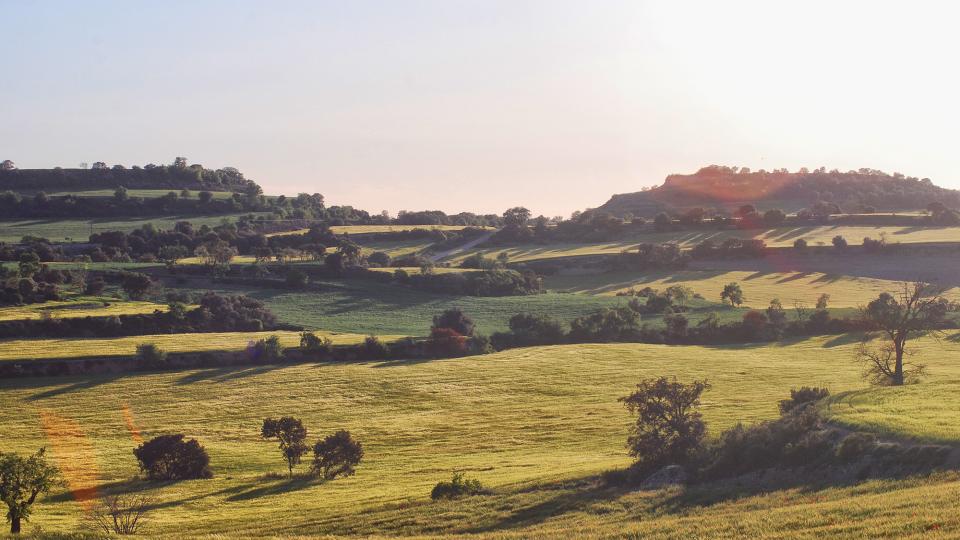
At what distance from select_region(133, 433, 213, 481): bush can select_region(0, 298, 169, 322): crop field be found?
50431 millimetres

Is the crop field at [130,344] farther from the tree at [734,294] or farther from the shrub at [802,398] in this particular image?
the shrub at [802,398]

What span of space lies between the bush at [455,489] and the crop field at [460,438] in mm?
1041

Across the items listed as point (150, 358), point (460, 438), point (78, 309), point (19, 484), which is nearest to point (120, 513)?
point (19, 484)

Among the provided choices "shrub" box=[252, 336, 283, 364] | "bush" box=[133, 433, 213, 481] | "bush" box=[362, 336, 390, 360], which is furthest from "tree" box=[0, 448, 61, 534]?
"bush" box=[362, 336, 390, 360]

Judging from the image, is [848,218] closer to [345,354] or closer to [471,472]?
[345,354]

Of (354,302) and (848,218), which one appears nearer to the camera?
(354,302)

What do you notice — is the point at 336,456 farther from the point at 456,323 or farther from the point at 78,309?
the point at 78,309

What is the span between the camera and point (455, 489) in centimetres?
4475

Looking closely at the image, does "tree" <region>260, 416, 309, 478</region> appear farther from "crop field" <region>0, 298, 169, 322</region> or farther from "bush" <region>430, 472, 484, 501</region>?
"crop field" <region>0, 298, 169, 322</region>

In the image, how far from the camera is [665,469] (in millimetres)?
44094

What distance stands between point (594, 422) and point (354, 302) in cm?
6696

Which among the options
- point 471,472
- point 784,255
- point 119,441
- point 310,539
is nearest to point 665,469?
point 471,472

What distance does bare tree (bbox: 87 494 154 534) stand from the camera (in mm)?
41500

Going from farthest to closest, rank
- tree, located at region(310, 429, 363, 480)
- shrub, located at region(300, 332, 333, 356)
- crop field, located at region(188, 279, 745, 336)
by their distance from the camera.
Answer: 1. crop field, located at region(188, 279, 745, 336)
2. shrub, located at region(300, 332, 333, 356)
3. tree, located at region(310, 429, 363, 480)
